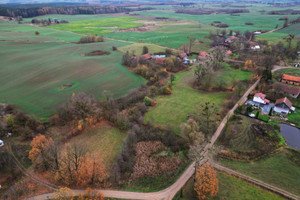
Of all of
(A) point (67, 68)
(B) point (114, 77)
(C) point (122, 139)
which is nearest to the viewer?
(C) point (122, 139)

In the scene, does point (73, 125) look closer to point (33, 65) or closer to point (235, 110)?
point (235, 110)

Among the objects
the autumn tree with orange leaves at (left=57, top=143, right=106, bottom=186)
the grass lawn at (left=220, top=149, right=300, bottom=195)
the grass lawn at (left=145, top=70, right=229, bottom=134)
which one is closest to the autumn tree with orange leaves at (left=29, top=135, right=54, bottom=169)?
the autumn tree with orange leaves at (left=57, top=143, right=106, bottom=186)

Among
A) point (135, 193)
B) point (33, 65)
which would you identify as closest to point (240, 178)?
point (135, 193)

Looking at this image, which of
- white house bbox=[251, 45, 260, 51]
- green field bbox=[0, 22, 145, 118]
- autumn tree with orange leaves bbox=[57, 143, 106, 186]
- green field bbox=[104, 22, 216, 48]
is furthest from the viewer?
green field bbox=[104, 22, 216, 48]

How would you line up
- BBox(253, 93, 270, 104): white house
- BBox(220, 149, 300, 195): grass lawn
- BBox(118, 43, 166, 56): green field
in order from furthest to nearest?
BBox(118, 43, 166, 56): green field → BBox(253, 93, 270, 104): white house → BBox(220, 149, 300, 195): grass lawn

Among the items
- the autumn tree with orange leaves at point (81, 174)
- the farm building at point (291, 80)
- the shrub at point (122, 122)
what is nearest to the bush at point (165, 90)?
the shrub at point (122, 122)

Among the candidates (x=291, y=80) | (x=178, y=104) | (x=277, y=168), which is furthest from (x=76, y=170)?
(x=291, y=80)

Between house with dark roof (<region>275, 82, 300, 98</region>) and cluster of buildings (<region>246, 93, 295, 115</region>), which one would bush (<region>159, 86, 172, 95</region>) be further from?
house with dark roof (<region>275, 82, 300, 98</region>)
